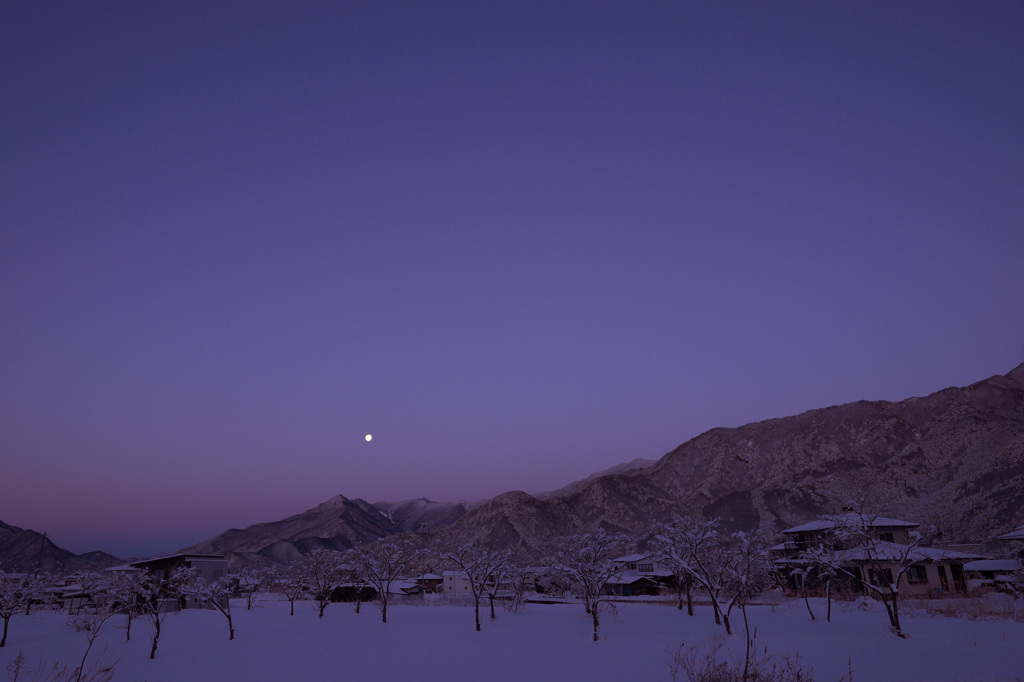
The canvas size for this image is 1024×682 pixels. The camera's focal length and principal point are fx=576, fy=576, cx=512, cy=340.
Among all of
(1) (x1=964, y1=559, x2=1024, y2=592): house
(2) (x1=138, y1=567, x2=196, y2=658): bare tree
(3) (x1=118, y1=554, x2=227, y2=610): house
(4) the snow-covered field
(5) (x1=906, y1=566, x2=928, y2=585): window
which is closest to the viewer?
(4) the snow-covered field

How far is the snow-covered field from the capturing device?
2252 cm

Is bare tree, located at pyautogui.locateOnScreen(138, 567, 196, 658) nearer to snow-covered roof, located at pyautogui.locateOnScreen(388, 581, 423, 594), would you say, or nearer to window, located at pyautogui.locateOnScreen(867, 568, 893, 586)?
snow-covered roof, located at pyautogui.locateOnScreen(388, 581, 423, 594)

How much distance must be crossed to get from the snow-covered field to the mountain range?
65.4 meters

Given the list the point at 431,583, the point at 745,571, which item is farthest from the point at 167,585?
the point at 745,571

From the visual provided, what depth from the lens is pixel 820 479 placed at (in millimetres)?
134375

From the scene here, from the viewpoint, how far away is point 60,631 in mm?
52469

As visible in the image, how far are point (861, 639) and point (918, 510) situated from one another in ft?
307

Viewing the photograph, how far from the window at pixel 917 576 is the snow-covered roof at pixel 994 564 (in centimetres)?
1069

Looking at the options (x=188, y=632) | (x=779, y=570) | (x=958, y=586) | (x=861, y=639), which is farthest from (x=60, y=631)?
(x=958, y=586)

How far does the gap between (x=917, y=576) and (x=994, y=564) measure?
1386 centimetres

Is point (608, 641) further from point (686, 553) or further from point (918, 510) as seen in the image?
point (918, 510)

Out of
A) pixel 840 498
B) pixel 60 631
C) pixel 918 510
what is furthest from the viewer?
pixel 840 498

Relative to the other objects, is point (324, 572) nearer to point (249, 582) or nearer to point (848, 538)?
point (249, 582)

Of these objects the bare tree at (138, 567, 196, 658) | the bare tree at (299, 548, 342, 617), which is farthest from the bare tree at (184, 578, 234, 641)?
the bare tree at (299, 548, 342, 617)
